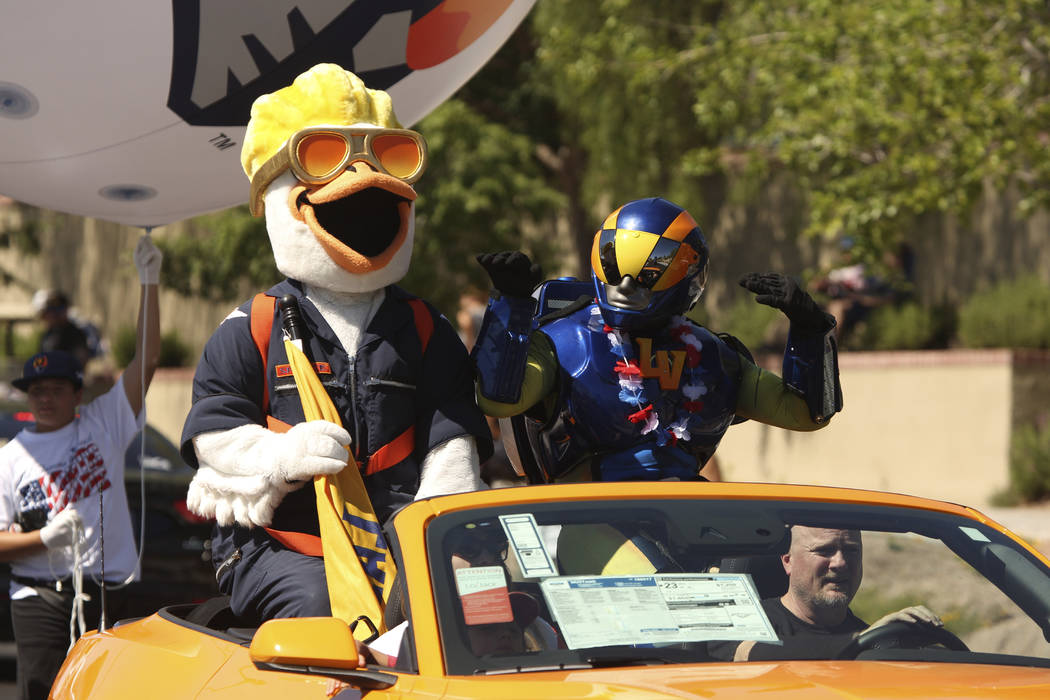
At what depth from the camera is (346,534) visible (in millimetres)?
4082

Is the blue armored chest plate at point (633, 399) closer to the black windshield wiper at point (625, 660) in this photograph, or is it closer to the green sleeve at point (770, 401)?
the green sleeve at point (770, 401)

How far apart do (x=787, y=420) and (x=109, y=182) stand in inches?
99.6

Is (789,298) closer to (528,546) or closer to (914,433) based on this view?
(528,546)

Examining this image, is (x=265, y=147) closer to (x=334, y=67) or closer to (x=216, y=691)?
(x=334, y=67)

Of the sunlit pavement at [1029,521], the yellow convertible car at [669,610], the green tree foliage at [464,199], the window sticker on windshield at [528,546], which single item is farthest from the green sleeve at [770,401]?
the green tree foliage at [464,199]

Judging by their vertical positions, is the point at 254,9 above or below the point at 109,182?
above

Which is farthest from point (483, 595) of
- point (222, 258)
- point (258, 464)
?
point (222, 258)

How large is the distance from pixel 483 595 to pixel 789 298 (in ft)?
5.58

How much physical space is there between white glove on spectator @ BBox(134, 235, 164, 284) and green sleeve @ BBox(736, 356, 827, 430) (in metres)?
2.37

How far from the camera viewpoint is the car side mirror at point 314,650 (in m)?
2.97

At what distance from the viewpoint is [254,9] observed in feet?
17.0

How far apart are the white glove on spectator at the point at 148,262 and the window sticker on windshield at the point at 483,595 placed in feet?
10.2

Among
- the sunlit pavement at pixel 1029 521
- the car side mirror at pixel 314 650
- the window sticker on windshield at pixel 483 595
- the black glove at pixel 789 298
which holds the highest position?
the black glove at pixel 789 298

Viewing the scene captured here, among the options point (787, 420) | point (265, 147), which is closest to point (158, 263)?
point (265, 147)
